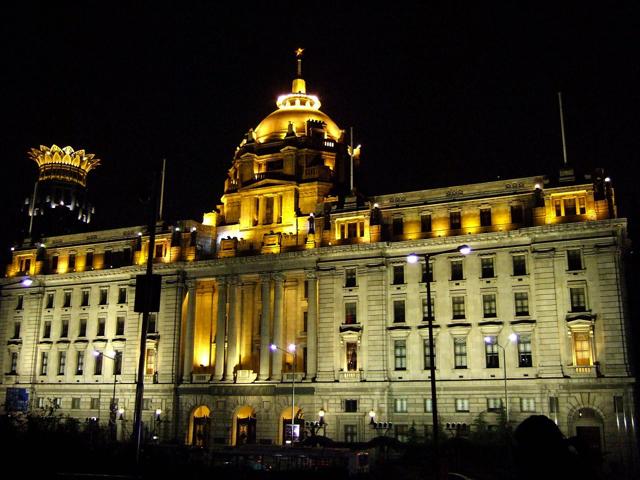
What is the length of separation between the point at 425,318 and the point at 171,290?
31405mm

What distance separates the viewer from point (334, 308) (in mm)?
77875

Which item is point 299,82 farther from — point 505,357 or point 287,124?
point 505,357

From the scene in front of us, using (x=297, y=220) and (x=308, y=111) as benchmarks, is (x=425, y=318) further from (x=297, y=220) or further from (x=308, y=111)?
(x=308, y=111)

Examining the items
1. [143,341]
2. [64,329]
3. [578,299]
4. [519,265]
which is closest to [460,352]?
[519,265]

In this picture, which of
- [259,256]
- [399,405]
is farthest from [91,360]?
[399,405]

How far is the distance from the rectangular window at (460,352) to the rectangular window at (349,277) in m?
12.5

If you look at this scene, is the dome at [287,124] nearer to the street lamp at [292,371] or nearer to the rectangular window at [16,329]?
the street lamp at [292,371]

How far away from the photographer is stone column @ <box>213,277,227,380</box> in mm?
82312

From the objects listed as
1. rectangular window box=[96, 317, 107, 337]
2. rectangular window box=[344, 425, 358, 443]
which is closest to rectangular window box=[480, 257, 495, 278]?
rectangular window box=[344, 425, 358, 443]

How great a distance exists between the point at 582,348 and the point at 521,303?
704 cm

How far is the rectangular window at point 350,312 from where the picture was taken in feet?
254

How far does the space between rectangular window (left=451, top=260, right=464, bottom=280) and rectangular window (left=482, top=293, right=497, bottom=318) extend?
3220 mm

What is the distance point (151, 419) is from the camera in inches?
3290

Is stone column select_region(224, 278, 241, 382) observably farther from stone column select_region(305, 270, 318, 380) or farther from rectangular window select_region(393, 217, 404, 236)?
rectangular window select_region(393, 217, 404, 236)
